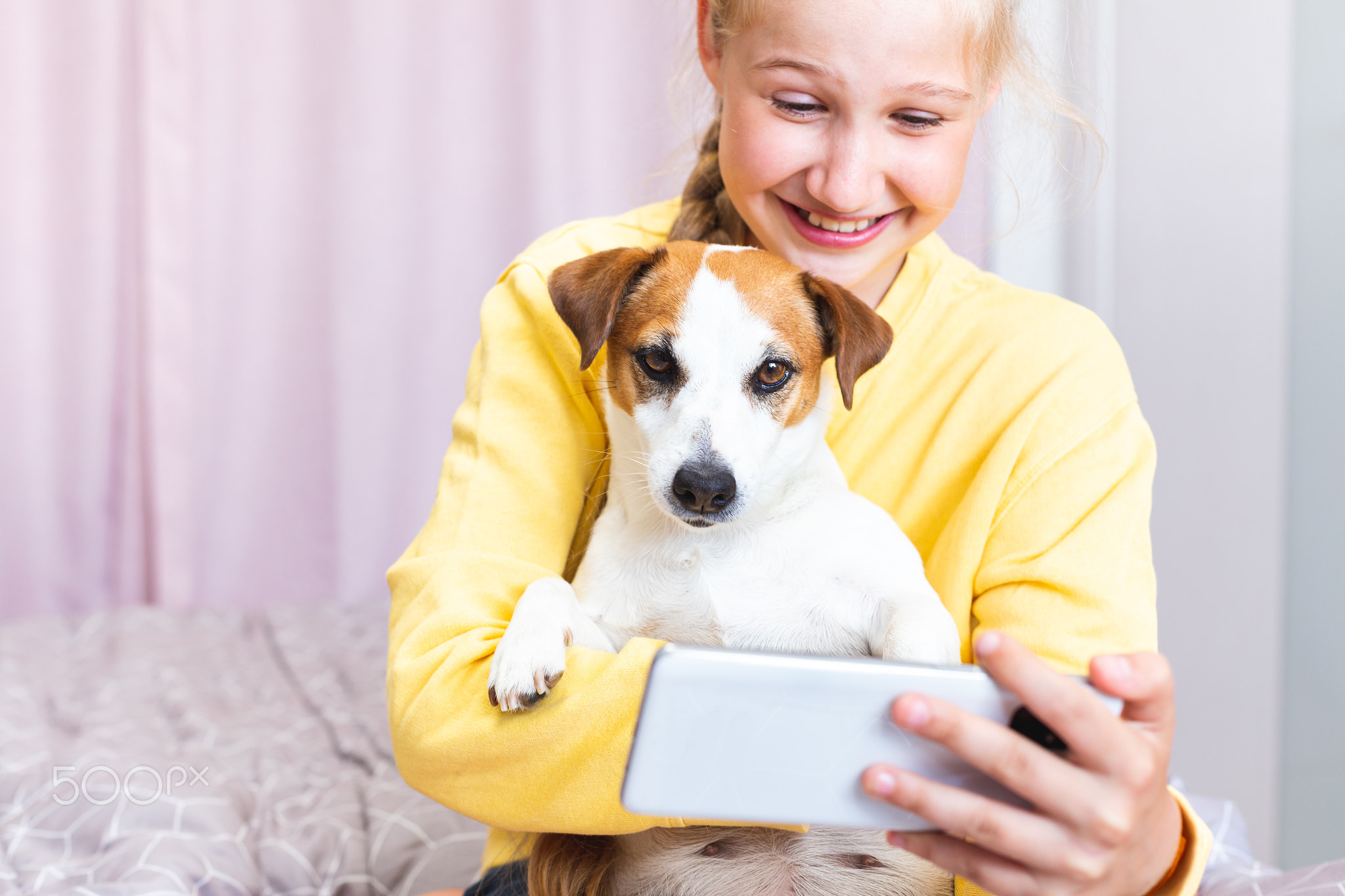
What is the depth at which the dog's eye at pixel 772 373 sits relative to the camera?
1.48m

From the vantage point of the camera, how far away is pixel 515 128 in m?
4.18

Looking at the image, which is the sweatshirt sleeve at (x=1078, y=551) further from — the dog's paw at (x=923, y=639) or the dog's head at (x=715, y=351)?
the dog's head at (x=715, y=351)

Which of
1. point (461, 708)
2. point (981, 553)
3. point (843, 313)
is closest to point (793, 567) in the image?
point (981, 553)

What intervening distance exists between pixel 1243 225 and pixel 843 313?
5.83ft

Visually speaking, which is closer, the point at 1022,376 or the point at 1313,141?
the point at 1022,376

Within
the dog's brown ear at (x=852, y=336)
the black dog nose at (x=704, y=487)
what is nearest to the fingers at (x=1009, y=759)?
the black dog nose at (x=704, y=487)

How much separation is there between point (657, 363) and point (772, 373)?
0.58 ft

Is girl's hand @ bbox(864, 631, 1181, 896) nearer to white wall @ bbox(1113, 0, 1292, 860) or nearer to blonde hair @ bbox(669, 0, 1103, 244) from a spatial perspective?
blonde hair @ bbox(669, 0, 1103, 244)

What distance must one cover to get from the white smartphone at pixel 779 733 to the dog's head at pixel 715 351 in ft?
1.61

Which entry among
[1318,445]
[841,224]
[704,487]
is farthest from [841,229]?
[1318,445]

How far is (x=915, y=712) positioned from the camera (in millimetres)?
847

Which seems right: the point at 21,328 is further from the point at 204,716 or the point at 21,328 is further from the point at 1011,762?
the point at 1011,762

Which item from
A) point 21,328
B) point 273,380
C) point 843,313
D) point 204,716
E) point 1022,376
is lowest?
point 204,716

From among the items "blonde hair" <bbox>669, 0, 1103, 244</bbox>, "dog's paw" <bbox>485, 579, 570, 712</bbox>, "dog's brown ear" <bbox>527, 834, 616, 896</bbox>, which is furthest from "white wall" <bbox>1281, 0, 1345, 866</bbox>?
"dog's paw" <bbox>485, 579, 570, 712</bbox>
